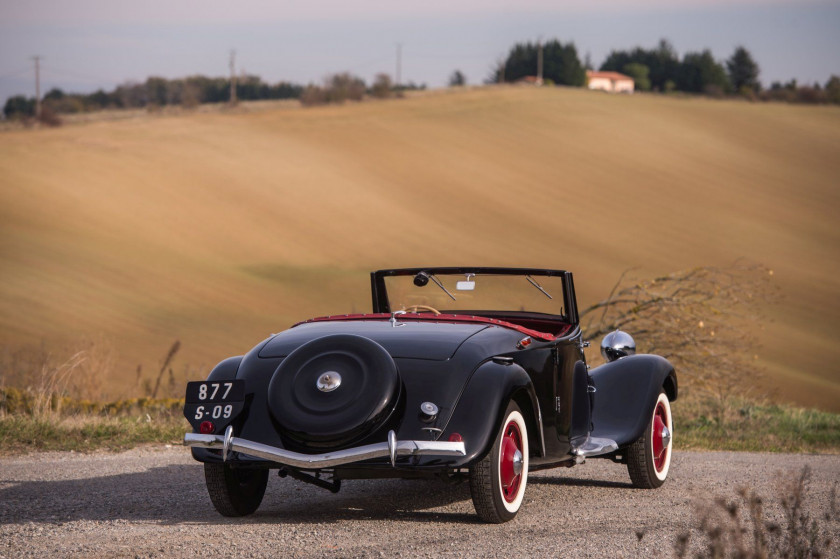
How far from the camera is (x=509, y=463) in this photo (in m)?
6.05

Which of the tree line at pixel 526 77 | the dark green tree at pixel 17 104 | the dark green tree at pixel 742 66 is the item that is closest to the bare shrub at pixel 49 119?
the tree line at pixel 526 77

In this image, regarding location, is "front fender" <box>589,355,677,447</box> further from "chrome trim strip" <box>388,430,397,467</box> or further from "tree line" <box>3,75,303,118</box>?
"tree line" <box>3,75,303,118</box>

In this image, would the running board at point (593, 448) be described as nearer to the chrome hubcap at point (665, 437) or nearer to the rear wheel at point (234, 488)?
the chrome hubcap at point (665, 437)

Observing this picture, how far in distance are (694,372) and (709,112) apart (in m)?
45.8

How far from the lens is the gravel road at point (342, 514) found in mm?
5219

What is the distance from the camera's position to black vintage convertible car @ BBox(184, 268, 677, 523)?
18.4 feet

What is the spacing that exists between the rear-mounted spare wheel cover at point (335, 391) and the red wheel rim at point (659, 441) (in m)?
3.00

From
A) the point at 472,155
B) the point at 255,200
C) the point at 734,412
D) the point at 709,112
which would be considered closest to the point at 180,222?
the point at 255,200

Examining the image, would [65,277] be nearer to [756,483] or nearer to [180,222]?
[180,222]

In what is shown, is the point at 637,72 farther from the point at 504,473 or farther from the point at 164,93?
the point at 504,473

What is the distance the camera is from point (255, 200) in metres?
36.8

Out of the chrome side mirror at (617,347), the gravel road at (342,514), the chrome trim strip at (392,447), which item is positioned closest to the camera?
the gravel road at (342,514)

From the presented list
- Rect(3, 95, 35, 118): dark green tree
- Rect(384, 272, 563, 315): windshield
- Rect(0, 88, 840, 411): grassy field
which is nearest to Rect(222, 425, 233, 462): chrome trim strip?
Rect(384, 272, 563, 315): windshield

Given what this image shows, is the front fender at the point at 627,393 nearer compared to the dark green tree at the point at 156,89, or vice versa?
the front fender at the point at 627,393
